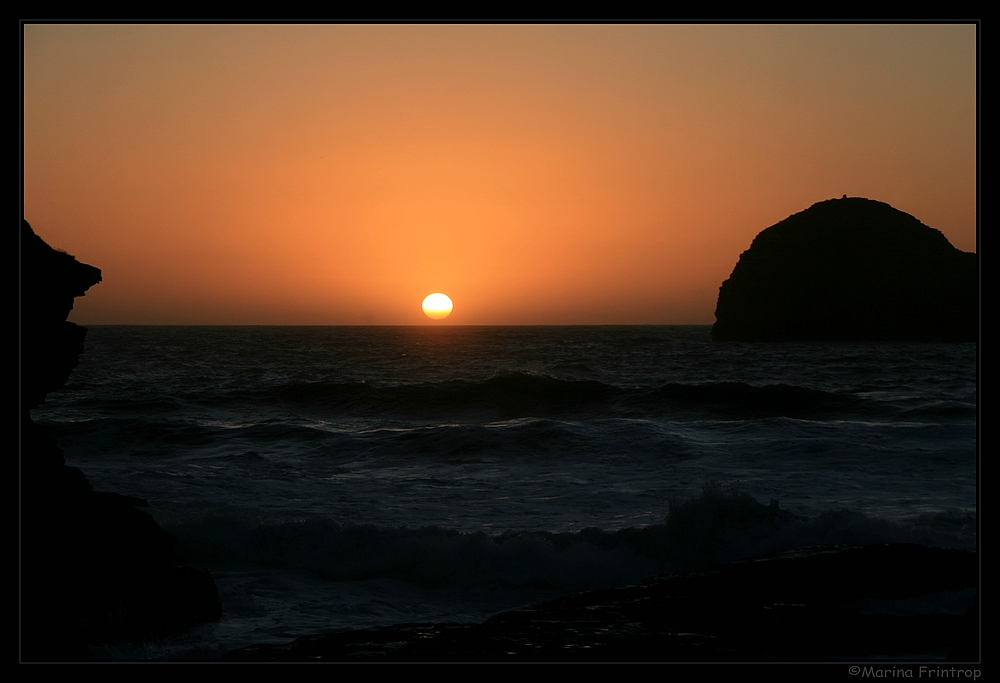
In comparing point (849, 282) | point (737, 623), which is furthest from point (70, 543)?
point (849, 282)

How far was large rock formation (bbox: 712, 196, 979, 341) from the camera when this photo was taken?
244ft

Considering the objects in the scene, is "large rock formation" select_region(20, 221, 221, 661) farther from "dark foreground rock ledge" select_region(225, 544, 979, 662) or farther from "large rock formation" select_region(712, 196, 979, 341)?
"large rock formation" select_region(712, 196, 979, 341)

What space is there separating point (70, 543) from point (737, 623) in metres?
5.50

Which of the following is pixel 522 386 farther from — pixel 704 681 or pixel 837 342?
pixel 837 342

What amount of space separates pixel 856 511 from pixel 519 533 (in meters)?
4.97

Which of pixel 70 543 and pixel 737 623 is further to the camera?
pixel 70 543

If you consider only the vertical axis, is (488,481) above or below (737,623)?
below

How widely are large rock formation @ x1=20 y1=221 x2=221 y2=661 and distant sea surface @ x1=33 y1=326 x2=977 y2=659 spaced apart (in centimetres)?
31

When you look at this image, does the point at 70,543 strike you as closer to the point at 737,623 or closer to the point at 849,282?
the point at 737,623

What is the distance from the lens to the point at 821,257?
82.7 m

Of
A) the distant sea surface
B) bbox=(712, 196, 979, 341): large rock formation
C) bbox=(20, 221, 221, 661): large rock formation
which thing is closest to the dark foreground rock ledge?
bbox=(20, 221, 221, 661): large rock formation

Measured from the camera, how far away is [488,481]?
45.4 feet

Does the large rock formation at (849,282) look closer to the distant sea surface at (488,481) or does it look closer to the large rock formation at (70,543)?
the distant sea surface at (488,481)
